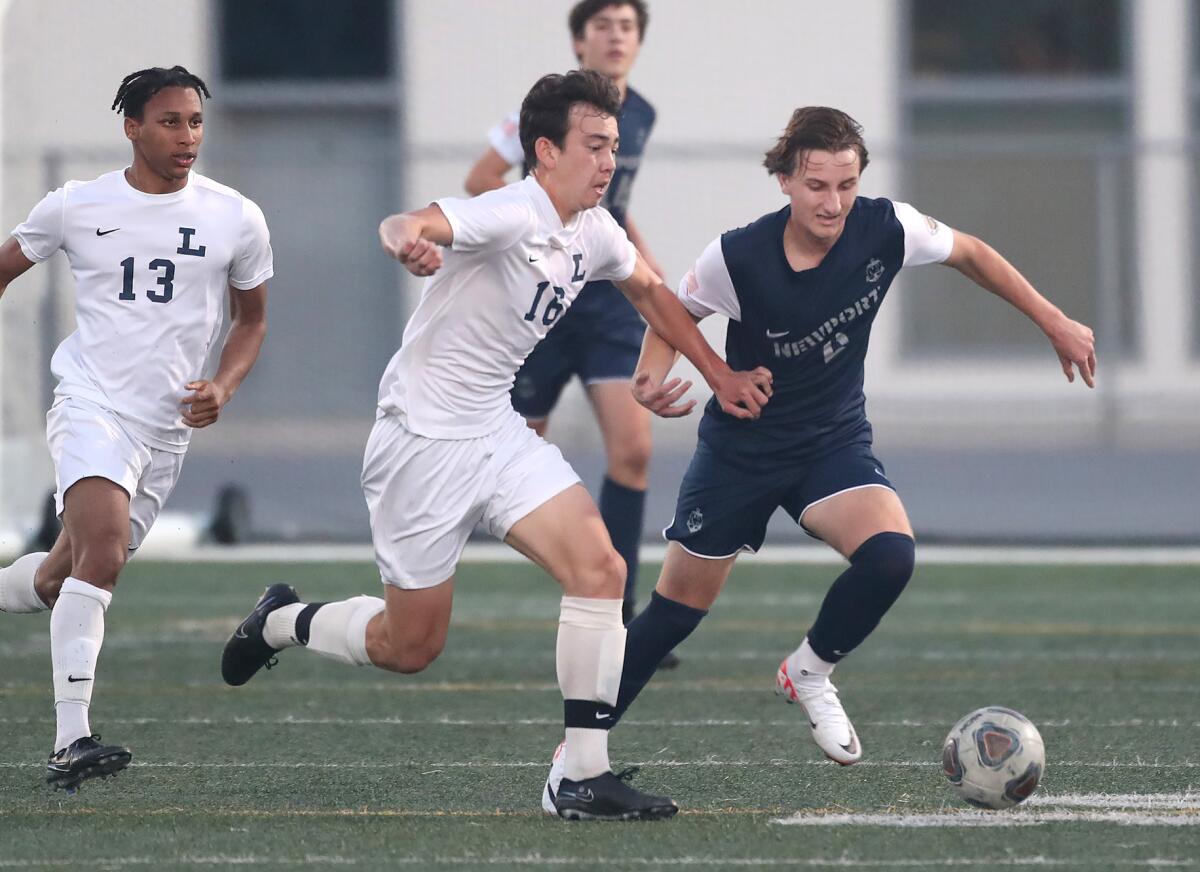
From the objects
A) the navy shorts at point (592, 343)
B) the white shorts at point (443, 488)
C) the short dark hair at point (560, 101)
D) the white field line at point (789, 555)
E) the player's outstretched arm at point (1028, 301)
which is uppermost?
the short dark hair at point (560, 101)

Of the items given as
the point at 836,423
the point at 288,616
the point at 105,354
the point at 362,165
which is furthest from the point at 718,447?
the point at 362,165

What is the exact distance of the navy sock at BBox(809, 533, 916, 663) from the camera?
17.1ft

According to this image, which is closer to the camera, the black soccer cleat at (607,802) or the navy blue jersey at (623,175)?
the black soccer cleat at (607,802)

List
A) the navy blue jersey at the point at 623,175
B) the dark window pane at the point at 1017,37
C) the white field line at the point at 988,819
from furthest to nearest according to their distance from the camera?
the dark window pane at the point at 1017,37
the navy blue jersey at the point at 623,175
the white field line at the point at 988,819

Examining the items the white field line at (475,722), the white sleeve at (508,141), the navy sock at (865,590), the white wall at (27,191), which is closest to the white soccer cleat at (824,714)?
the navy sock at (865,590)

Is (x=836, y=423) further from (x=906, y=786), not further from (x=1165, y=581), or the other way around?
(x=1165, y=581)

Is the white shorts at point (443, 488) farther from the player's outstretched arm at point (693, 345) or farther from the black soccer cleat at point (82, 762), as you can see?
the black soccer cleat at point (82, 762)

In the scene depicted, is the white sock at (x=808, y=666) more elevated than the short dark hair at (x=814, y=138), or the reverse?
the short dark hair at (x=814, y=138)

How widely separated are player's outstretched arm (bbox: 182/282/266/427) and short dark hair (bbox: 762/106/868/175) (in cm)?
152

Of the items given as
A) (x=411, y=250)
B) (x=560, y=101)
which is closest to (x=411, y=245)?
(x=411, y=250)

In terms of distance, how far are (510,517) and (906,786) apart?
1.22 m

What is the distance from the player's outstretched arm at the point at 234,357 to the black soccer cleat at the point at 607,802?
57.3 inches

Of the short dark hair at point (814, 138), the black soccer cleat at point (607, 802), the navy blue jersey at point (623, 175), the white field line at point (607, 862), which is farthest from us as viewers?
the navy blue jersey at point (623, 175)

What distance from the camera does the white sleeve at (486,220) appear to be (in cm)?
484
